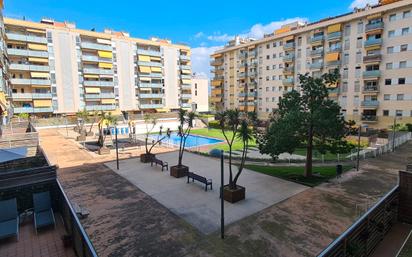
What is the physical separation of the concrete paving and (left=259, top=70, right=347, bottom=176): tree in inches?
96.2

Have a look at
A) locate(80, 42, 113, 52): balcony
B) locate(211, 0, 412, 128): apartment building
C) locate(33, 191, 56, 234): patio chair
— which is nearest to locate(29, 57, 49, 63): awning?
locate(80, 42, 113, 52): balcony

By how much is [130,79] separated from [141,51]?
746cm

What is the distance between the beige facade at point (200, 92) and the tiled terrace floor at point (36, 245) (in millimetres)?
73963

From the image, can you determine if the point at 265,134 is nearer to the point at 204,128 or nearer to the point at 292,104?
the point at 292,104

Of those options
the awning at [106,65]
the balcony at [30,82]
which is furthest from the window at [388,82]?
the balcony at [30,82]

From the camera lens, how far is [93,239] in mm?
9125

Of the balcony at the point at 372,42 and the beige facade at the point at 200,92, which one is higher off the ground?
the balcony at the point at 372,42

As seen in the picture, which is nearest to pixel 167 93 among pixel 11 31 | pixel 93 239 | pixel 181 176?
pixel 11 31

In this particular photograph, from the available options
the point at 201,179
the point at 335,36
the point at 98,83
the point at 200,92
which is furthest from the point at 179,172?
the point at 200,92

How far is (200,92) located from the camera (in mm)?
85938

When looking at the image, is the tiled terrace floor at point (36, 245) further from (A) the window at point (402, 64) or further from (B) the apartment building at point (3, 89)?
(A) the window at point (402, 64)

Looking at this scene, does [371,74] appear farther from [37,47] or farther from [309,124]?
[37,47]

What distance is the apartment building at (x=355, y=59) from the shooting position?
3372cm

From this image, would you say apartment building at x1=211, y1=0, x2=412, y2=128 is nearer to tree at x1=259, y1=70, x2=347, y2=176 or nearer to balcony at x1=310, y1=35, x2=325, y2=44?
balcony at x1=310, y1=35, x2=325, y2=44
